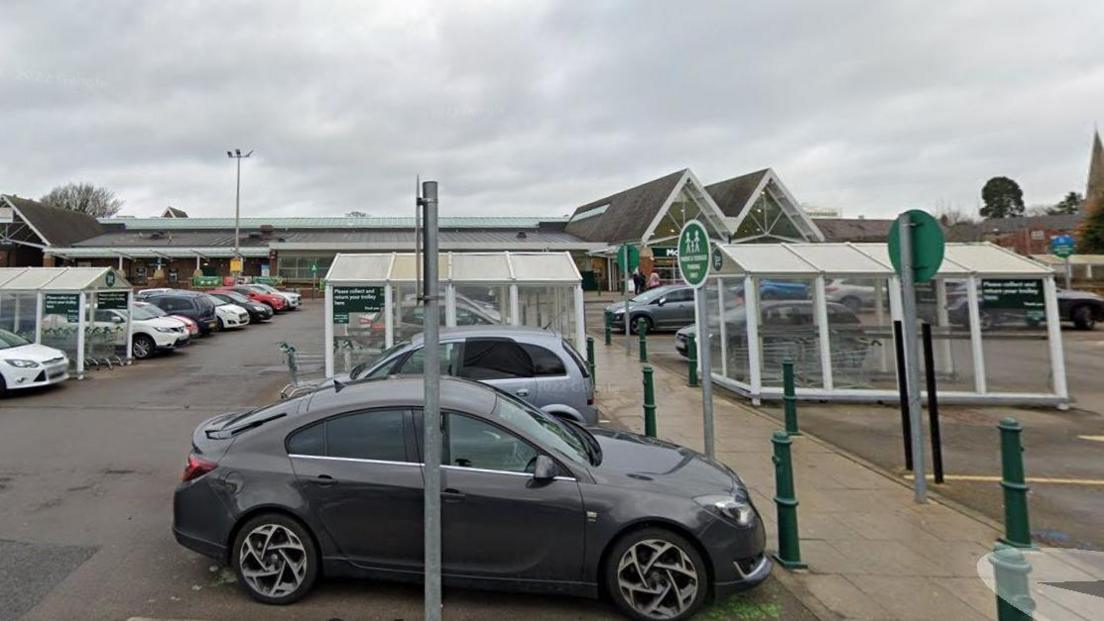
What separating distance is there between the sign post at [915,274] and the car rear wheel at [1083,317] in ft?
71.4

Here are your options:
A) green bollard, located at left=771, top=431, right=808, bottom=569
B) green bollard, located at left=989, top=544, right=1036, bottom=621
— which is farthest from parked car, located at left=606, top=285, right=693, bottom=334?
green bollard, located at left=989, top=544, right=1036, bottom=621

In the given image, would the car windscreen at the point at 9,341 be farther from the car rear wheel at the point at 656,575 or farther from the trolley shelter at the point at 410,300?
the car rear wheel at the point at 656,575

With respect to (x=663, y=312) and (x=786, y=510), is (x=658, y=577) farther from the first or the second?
(x=663, y=312)

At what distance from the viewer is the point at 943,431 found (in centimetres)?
791

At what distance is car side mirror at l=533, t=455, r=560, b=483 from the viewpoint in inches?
129

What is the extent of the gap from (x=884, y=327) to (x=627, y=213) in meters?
35.1

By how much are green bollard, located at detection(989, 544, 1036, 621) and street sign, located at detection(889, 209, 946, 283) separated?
3.73m

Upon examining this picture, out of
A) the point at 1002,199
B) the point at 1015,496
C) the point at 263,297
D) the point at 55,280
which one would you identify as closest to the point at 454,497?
the point at 1015,496

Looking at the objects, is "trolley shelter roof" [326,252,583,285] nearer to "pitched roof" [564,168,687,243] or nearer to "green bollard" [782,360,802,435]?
"green bollard" [782,360,802,435]

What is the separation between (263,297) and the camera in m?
29.7

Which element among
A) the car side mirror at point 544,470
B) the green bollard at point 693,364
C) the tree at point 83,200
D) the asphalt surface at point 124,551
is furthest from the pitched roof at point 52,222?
the car side mirror at point 544,470

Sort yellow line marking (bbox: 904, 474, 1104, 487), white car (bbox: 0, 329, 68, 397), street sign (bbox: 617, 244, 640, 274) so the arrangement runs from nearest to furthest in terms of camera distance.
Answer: yellow line marking (bbox: 904, 474, 1104, 487), white car (bbox: 0, 329, 68, 397), street sign (bbox: 617, 244, 640, 274)

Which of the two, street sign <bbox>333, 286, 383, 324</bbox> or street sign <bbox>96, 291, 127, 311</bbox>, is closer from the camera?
street sign <bbox>333, 286, 383, 324</bbox>

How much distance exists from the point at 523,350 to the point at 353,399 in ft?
9.92
